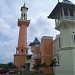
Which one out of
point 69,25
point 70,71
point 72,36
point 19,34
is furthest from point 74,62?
point 19,34

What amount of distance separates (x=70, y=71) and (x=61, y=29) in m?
7.57

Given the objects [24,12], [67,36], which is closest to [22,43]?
[24,12]

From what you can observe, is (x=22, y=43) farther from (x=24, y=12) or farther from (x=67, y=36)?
(x=67, y=36)

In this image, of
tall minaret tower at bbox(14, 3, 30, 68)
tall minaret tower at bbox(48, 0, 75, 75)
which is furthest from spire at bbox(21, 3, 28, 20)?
tall minaret tower at bbox(48, 0, 75, 75)

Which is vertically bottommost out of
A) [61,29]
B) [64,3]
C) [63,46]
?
[63,46]

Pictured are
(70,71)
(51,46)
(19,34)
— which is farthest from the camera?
(19,34)

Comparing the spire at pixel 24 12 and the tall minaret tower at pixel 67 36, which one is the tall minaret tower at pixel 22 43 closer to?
the spire at pixel 24 12

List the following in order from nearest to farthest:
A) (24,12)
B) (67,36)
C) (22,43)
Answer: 1. (67,36)
2. (22,43)
3. (24,12)

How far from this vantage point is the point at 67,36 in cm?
3142

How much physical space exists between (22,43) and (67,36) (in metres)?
26.8

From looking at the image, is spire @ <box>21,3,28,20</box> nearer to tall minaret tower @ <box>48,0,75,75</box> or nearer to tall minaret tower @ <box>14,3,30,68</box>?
tall minaret tower @ <box>14,3,30,68</box>

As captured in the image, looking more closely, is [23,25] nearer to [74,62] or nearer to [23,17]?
[23,17]

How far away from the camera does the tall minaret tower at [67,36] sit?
30.2 metres

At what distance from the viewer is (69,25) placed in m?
31.4
